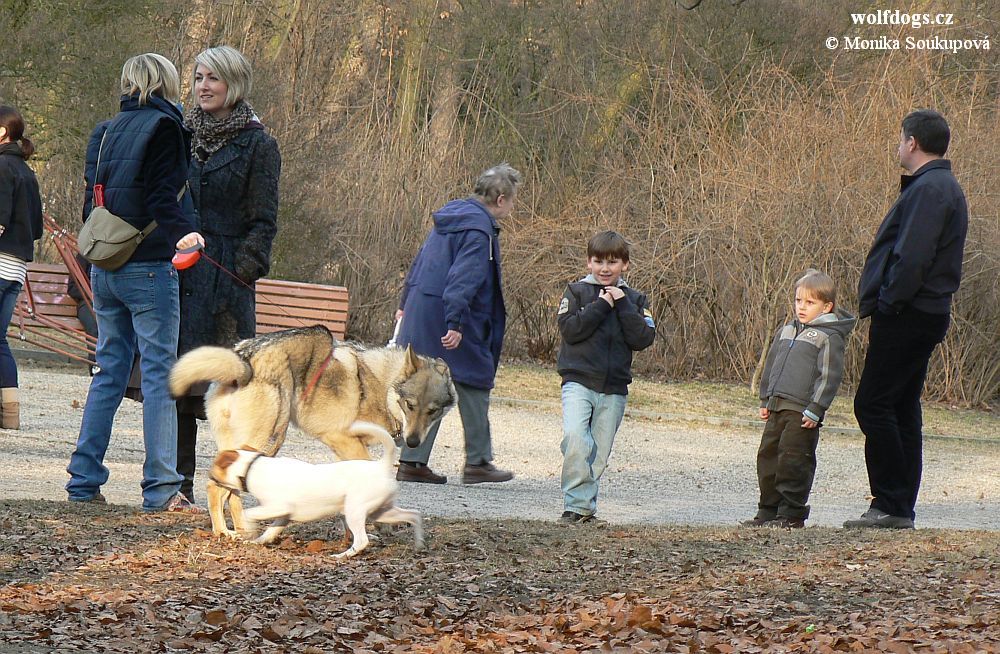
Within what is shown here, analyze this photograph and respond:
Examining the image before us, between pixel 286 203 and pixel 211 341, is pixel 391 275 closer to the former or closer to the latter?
pixel 286 203

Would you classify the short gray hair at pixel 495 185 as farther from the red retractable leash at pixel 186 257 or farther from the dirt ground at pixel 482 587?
the red retractable leash at pixel 186 257

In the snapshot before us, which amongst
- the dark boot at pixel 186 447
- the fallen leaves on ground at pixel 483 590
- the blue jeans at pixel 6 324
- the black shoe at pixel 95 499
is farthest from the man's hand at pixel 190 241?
the blue jeans at pixel 6 324

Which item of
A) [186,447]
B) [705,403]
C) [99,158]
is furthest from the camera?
[705,403]

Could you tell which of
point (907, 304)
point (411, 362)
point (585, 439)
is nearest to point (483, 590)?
point (411, 362)

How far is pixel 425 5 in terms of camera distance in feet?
87.2

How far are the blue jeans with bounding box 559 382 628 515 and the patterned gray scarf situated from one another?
2315 mm

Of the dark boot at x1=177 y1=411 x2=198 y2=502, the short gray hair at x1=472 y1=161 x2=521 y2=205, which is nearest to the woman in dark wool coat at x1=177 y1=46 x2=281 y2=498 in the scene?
the dark boot at x1=177 y1=411 x2=198 y2=502

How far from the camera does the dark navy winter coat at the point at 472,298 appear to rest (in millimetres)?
9141

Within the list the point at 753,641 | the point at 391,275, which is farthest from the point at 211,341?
the point at 391,275

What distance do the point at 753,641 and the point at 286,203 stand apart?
605 inches

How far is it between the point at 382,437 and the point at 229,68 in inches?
85.8

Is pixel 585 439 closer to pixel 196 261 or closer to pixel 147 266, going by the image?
pixel 196 261

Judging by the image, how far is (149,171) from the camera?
6578mm

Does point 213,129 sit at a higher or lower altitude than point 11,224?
higher
